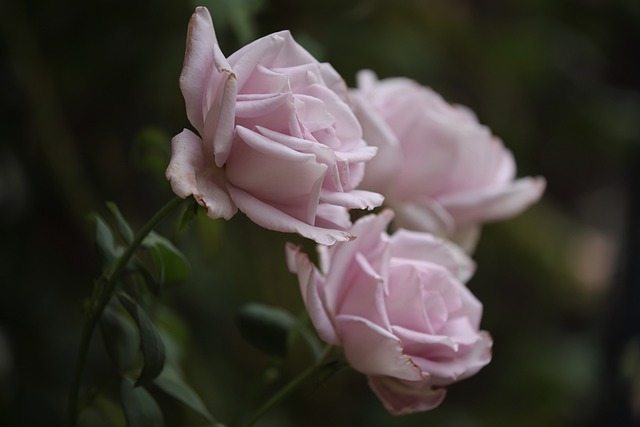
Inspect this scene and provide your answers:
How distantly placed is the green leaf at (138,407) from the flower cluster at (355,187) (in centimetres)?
7

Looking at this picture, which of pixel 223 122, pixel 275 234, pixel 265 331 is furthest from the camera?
pixel 275 234

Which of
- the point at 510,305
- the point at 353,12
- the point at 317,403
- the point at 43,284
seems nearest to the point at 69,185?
the point at 43,284

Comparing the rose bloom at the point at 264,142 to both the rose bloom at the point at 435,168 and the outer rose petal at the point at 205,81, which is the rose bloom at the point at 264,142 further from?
the rose bloom at the point at 435,168

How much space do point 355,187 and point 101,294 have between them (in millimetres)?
94

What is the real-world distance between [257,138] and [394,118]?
0.59ft

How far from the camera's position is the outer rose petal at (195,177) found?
0.84 feet

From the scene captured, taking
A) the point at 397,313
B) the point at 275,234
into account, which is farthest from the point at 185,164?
the point at 275,234

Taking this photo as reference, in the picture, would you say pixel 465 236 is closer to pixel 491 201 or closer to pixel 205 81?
pixel 491 201

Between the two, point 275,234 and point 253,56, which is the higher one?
point 253,56

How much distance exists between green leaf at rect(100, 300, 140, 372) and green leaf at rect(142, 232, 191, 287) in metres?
0.03

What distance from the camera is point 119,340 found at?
346 millimetres

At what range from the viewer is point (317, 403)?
0.82 meters

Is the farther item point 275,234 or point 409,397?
point 275,234

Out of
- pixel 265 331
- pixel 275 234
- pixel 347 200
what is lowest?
pixel 275 234
